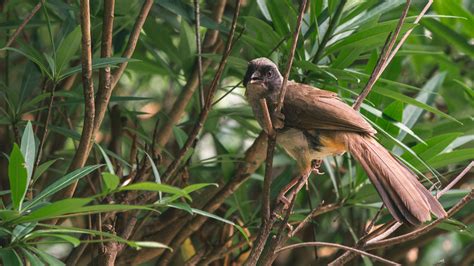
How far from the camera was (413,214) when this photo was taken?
231 centimetres

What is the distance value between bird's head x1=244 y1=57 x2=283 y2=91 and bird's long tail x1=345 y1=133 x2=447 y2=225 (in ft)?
1.16

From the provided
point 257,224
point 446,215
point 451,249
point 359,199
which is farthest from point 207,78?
point 451,249

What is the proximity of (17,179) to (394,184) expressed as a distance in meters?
1.14

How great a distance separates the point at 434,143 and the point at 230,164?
2.65 feet

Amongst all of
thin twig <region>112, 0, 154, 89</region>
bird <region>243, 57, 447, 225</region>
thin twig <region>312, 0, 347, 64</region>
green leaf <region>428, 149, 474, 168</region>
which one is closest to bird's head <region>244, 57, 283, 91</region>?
bird <region>243, 57, 447, 225</region>

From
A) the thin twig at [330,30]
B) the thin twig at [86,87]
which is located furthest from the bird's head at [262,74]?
the thin twig at [86,87]

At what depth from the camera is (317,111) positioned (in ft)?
9.34

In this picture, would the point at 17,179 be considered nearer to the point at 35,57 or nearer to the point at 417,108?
the point at 35,57

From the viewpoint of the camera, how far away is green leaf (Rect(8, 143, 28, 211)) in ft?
6.26

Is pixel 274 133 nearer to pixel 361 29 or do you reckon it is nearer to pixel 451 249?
pixel 361 29

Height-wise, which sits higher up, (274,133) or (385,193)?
(274,133)

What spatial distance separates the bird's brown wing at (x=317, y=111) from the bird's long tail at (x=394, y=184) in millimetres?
58

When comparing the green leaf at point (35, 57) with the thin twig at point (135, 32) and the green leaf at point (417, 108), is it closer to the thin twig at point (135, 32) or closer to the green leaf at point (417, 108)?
the thin twig at point (135, 32)

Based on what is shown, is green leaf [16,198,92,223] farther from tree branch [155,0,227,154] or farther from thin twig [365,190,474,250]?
tree branch [155,0,227,154]
